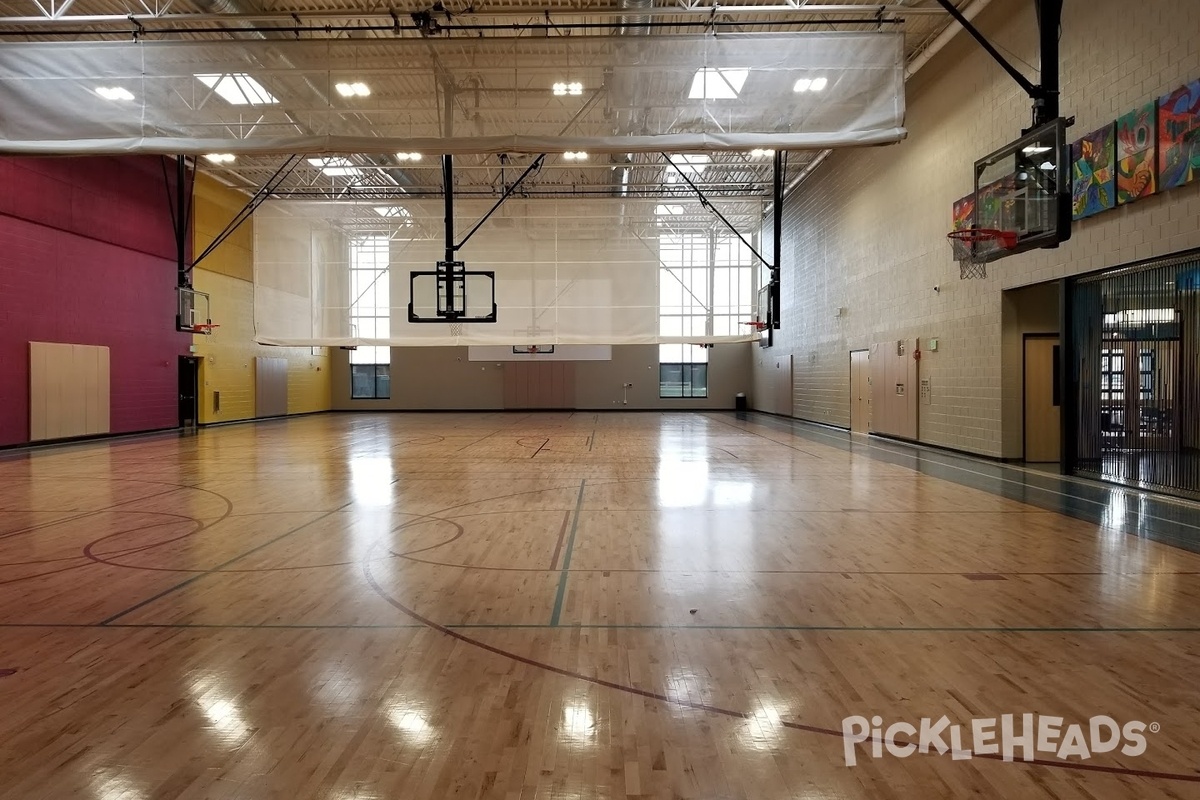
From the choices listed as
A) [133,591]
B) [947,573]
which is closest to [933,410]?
[947,573]

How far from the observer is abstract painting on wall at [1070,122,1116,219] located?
7828 mm

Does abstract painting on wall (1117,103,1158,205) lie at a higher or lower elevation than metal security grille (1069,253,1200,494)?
higher

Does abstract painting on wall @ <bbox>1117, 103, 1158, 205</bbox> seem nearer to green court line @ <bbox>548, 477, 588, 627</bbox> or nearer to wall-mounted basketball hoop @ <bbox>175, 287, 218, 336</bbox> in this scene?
green court line @ <bbox>548, 477, 588, 627</bbox>

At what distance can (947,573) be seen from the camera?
465cm

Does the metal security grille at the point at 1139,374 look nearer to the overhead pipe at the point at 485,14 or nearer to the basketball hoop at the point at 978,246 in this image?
the basketball hoop at the point at 978,246

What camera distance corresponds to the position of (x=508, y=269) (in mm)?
20406

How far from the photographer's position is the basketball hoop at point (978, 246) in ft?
26.1

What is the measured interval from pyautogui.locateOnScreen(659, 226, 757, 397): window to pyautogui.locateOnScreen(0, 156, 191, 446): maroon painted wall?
13611 millimetres

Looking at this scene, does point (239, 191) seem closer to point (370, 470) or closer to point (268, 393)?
point (268, 393)

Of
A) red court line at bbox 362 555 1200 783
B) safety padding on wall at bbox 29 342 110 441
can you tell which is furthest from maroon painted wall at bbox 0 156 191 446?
red court line at bbox 362 555 1200 783

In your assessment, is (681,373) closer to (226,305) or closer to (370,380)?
(370,380)

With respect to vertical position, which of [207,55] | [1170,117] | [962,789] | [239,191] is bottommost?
[962,789]

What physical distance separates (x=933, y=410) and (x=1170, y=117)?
6210mm

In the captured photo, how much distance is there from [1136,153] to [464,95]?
8.29 m
